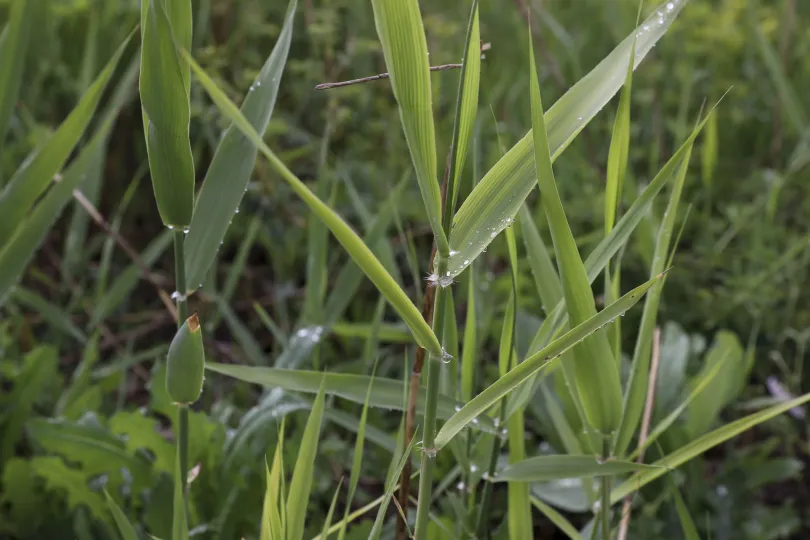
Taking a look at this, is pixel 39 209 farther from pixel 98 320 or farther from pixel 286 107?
pixel 286 107

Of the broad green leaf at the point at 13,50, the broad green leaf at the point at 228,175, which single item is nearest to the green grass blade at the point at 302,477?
the broad green leaf at the point at 228,175

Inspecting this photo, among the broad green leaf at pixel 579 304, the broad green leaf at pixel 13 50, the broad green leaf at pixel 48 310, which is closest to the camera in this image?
the broad green leaf at pixel 579 304

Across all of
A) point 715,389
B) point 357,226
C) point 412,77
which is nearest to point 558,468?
point 412,77

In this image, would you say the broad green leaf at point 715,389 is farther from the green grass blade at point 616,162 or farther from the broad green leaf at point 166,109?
the broad green leaf at point 166,109

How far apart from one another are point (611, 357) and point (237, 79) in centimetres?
116

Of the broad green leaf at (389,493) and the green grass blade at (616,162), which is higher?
the green grass blade at (616,162)

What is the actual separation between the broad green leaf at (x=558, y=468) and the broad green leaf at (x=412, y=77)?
0.27 m

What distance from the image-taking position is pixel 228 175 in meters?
0.79

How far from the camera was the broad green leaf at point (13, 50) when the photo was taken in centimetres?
97

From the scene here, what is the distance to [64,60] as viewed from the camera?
76.3 inches

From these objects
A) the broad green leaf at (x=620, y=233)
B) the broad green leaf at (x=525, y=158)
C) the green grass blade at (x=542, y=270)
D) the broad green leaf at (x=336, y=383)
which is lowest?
the broad green leaf at (x=336, y=383)

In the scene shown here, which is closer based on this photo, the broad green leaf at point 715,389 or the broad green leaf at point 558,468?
the broad green leaf at point 558,468


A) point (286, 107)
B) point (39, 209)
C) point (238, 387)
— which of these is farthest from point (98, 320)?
point (286, 107)

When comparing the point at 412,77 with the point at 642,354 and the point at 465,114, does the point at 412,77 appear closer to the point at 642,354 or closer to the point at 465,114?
the point at 465,114
